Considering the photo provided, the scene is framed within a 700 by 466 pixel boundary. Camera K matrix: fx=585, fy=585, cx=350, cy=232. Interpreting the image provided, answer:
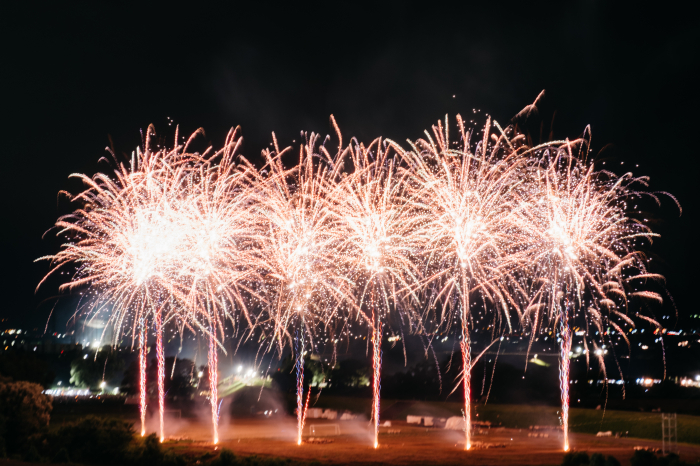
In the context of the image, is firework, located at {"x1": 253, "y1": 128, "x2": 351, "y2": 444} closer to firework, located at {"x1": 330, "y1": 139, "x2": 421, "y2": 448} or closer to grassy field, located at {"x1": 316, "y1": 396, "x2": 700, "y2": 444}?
firework, located at {"x1": 330, "y1": 139, "x2": 421, "y2": 448}

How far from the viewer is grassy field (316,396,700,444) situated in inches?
1238

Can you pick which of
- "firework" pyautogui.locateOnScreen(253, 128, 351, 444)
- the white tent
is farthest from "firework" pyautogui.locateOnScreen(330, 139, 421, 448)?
the white tent

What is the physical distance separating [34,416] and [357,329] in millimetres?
59565

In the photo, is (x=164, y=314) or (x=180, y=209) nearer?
(x=180, y=209)

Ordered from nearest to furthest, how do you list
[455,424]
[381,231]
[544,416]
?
[381,231] → [455,424] → [544,416]

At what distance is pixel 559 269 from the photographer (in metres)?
22.5

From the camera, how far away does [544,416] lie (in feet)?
127

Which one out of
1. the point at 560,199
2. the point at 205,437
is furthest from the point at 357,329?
the point at 560,199

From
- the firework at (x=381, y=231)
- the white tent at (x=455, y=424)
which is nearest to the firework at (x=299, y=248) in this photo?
the firework at (x=381, y=231)

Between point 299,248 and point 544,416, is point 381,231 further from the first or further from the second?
point 544,416

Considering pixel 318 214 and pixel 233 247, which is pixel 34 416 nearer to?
pixel 233 247

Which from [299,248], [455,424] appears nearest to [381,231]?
[299,248]

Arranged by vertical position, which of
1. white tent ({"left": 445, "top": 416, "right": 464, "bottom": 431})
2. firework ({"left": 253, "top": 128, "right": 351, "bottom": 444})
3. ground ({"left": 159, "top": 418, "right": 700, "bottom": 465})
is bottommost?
white tent ({"left": 445, "top": 416, "right": 464, "bottom": 431})

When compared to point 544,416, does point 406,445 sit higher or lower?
higher
